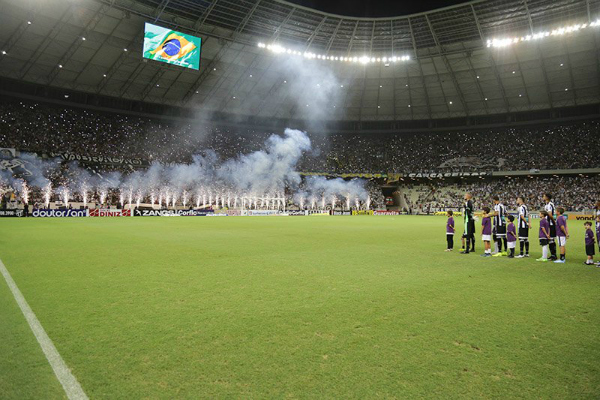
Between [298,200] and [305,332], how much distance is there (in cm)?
5192

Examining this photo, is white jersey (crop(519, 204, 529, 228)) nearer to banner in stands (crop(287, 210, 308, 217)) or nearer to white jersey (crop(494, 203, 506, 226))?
white jersey (crop(494, 203, 506, 226))

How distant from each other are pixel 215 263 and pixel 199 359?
19.9ft

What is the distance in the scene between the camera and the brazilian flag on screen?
33031 millimetres

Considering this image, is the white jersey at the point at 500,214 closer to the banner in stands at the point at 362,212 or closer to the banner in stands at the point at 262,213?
the banner in stands at the point at 262,213

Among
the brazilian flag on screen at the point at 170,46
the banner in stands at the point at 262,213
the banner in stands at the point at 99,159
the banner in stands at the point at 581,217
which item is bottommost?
the banner in stands at the point at 581,217

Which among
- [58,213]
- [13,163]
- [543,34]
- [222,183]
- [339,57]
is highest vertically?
[339,57]

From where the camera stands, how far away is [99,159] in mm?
43594

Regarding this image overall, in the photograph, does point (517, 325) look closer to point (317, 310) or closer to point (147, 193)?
point (317, 310)

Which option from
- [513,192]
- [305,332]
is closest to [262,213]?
[513,192]

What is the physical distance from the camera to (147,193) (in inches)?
1769

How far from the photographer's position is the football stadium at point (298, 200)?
3533mm

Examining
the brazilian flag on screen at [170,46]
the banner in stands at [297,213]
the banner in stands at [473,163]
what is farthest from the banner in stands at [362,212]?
the brazilian flag on screen at [170,46]

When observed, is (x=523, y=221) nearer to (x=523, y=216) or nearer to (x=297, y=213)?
(x=523, y=216)

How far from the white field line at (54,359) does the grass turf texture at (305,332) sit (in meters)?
0.06
